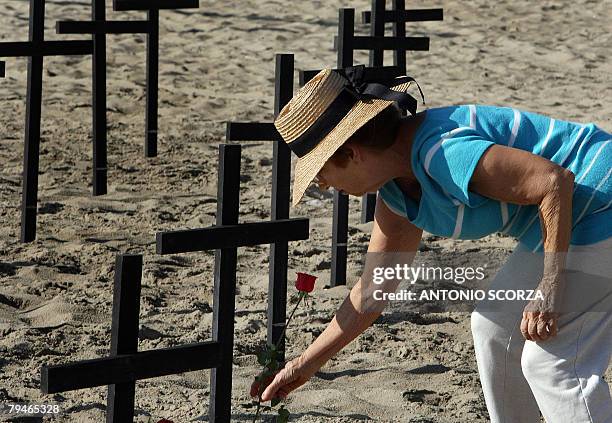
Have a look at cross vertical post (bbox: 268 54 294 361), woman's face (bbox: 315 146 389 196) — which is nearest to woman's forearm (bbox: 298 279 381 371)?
woman's face (bbox: 315 146 389 196)

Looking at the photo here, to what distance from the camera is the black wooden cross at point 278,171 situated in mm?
4148

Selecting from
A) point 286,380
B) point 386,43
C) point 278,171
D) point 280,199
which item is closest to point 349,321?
point 286,380

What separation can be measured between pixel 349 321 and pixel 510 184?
74 centimetres

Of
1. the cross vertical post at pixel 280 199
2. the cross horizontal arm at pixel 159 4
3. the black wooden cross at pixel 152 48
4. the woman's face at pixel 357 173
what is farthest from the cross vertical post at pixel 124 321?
the cross horizontal arm at pixel 159 4

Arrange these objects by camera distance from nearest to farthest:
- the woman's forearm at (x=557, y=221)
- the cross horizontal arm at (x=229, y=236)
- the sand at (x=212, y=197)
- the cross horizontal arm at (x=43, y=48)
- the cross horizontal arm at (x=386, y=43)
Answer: the woman's forearm at (x=557, y=221) < the cross horizontal arm at (x=229, y=236) < the sand at (x=212, y=197) < the cross horizontal arm at (x=386, y=43) < the cross horizontal arm at (x=43, y=48)

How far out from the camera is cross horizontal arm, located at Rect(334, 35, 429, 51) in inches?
206

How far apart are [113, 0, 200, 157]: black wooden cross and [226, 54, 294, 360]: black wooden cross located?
2.64 meters

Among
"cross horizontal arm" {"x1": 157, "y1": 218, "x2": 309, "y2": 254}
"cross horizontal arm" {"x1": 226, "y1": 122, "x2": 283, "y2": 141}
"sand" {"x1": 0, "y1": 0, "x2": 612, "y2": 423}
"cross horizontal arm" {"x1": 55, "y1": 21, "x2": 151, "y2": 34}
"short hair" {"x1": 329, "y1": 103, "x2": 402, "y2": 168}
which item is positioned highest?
"short hair" {"x1": 329, "y1": 103, "x2": 402, "y2": 168}

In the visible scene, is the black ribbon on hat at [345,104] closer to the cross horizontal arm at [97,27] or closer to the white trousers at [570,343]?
the white trousers at [570,343]

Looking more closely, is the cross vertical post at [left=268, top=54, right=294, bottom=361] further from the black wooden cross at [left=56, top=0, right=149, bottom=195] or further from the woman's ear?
the black wooden cross at [left=56, top=0, right=149, bottom=195]

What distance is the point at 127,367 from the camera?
2.79 metres

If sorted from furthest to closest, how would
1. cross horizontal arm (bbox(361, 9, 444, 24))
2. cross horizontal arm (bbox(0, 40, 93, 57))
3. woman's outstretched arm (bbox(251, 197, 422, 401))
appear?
cross horizontal arm (bbox(361, 9, 444, 24))
cross horizontal arm (bbox(0, 40, 93, 57))
woman's outstretched arm (bbox(251, 197, 422, 401))

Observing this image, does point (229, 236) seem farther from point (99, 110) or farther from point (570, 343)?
point (99, 110)

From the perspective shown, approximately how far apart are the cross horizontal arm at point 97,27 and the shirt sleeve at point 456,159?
4.04m
